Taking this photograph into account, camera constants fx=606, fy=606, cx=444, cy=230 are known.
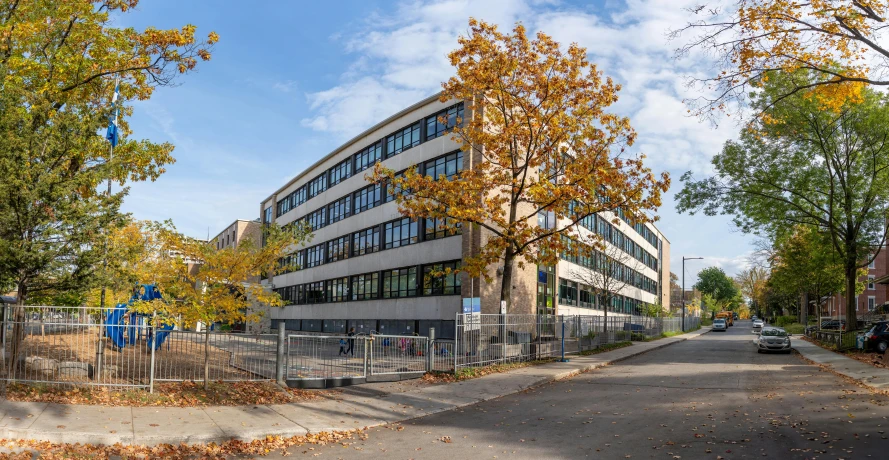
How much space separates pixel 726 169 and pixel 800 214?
5.98 meters

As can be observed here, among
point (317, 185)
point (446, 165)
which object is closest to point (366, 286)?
point (446, 165)

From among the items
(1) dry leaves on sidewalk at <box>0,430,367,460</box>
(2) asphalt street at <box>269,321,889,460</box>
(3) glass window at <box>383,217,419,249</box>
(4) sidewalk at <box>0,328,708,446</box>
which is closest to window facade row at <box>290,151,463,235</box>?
(3) glass window at <box>383,217,419,249</box>

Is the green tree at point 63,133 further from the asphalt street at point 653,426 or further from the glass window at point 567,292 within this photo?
the glass window at point 567,292

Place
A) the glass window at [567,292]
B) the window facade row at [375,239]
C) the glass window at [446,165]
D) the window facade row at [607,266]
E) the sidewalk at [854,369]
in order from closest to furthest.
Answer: the sidewalk at [854,369] < the window facade row at [607,266] < the glass window at [446,165] < the window facade row at [375,239] < the glass window at [567,292]

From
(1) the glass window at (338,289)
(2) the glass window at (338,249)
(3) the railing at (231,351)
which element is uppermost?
(2) the glass window at (338,249)

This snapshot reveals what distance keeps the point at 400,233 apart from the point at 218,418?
24654 millimetres

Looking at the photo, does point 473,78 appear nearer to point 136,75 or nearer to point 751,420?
point 136,75

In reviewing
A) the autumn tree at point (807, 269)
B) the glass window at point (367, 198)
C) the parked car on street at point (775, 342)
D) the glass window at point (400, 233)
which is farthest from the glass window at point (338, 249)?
the autumn tree at point (807, 269)

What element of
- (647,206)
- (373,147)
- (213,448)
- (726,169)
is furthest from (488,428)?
(373,147)

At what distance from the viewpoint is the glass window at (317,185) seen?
48.2m

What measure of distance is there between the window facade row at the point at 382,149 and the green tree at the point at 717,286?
117 m

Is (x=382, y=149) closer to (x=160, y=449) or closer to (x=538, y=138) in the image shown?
(x=538, y=138)

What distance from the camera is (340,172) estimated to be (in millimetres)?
45031

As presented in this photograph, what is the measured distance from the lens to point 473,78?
804 inches
